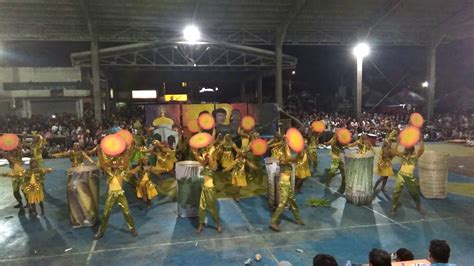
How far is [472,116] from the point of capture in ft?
79.7

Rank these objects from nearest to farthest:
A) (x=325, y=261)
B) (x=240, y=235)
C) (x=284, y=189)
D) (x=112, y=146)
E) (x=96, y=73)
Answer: (x=325, y=261), (x=112, y=146), (x=240, y=235), (x=284, y=189), (x=96, y=73)

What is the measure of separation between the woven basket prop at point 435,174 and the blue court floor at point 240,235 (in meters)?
0.32

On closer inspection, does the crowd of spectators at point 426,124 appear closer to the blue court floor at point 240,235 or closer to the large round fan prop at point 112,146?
the blue court floor at point 240,235

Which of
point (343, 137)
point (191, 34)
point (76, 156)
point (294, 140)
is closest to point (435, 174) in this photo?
point (343, 137)

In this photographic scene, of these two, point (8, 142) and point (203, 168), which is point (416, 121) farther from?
point (8, 142)

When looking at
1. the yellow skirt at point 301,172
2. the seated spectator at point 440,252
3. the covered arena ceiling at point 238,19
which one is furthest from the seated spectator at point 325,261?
the covered arena ceiling at point 238,19

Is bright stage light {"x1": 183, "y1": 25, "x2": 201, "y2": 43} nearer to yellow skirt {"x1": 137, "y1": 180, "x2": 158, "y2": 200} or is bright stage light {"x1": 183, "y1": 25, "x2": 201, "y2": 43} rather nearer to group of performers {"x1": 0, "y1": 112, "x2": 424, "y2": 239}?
group of performers {"x1": 0, "y1": 112, "x2": 424, "y2": 239}

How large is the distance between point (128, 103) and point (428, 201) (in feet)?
83.5

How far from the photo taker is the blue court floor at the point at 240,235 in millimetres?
6145

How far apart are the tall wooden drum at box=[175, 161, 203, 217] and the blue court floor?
333mm

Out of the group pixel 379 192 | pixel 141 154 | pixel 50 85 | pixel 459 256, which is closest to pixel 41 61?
pixel 50 85

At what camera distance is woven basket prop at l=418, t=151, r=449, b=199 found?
9273mm

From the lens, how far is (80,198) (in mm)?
7676

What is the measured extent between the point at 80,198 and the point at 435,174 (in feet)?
28.3
